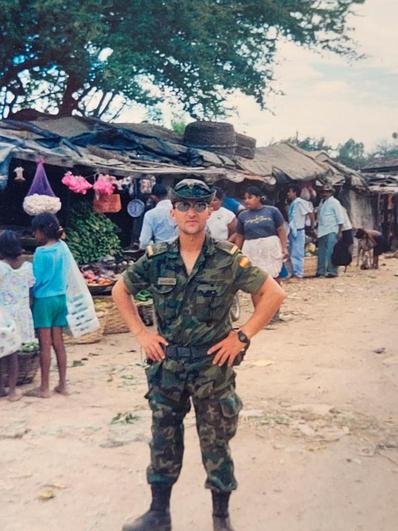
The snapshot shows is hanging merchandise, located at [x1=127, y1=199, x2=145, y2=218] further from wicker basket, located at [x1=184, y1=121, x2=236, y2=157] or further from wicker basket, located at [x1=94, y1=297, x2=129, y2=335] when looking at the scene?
wicker basket, located at [x1=184, y1=121, x2=236, y2=157]

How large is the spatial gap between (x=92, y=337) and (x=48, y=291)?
2316 mm

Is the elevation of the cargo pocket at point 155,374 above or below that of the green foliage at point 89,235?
below

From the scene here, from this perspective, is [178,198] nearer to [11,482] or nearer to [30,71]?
[11,482]

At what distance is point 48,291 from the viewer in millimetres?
5664

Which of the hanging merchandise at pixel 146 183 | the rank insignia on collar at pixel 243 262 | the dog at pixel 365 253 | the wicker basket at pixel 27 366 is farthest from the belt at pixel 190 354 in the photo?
the dog at pixel 365 253

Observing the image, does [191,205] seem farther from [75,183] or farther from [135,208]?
[135,208]

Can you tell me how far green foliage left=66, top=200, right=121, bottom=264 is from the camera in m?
9.45

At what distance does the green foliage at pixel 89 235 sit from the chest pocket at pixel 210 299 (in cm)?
643

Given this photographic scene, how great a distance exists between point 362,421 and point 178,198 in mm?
2711

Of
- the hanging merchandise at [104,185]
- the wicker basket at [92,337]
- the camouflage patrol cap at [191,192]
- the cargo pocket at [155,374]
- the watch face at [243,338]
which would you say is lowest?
the wicker basket at [92,337]

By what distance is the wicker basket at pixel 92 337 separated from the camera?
25.5 feet

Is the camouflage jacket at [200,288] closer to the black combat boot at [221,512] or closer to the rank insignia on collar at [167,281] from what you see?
the rank insignia on collar at [167,281]

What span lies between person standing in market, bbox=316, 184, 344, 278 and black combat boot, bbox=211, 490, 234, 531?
37.8 ft

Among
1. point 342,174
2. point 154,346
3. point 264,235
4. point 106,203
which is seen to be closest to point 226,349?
point 154,346
